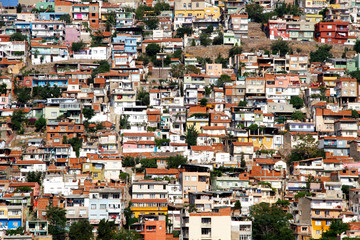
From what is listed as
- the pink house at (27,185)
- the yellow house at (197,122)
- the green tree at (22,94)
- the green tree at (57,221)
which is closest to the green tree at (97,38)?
the green tree at (22,94)

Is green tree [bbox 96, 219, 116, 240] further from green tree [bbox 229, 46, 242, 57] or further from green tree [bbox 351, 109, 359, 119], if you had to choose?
green tree [bbox 229, 46, 242, 57]

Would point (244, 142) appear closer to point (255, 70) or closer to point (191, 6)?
point (255, 70)

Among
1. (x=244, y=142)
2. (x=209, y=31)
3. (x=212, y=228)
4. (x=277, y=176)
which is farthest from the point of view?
(x=209, y=31)

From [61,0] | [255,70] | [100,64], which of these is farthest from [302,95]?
[61,0]

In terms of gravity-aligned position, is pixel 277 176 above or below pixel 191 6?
below

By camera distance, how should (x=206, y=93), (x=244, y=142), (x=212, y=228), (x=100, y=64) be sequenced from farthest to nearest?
(x=100, y=64) → (x=206, y=93) → (x=244, y=142) → (x=212, y=228)

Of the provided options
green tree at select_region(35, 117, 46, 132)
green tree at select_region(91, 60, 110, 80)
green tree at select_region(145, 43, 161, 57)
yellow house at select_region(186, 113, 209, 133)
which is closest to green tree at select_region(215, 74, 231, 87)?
yellow house at select_region(186, 113, 209, 133)

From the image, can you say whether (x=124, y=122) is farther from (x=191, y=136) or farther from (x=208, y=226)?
(x=208, y=226)

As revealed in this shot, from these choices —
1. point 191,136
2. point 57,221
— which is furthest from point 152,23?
point 57,221
